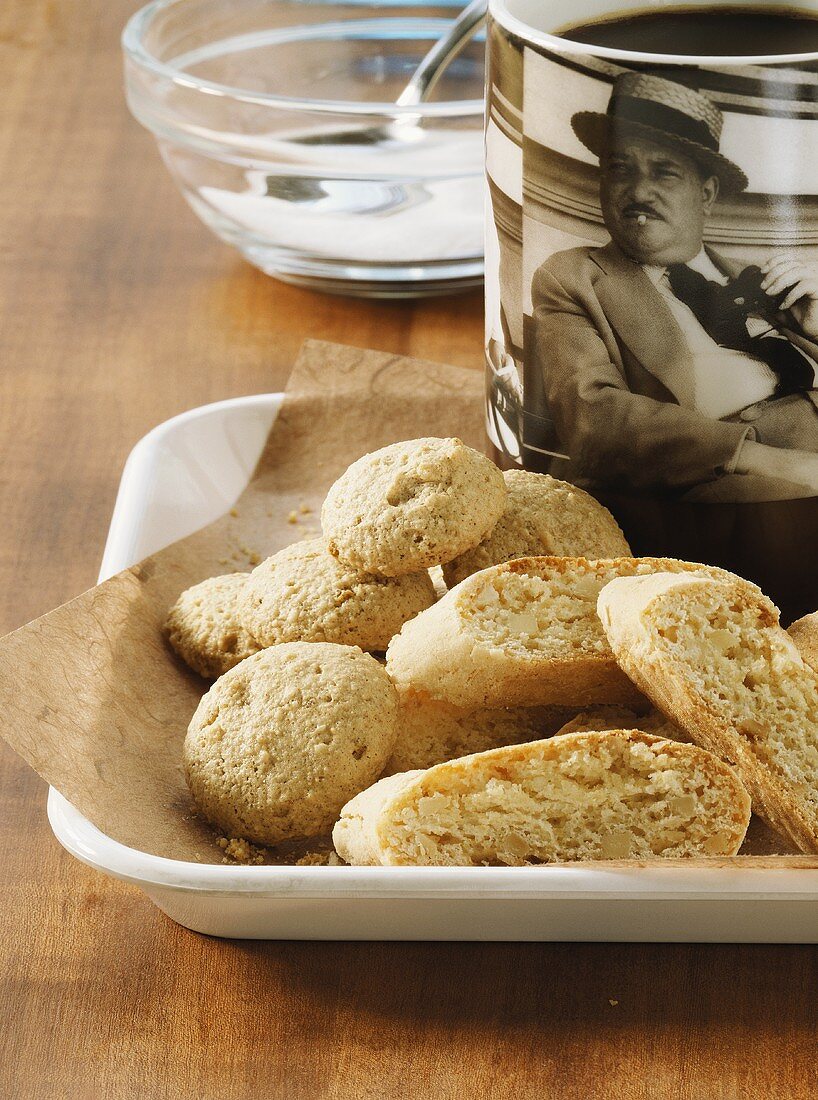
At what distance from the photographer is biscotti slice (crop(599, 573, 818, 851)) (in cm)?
65

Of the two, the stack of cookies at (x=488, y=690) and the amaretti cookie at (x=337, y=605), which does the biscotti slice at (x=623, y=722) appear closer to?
the stack of cookies at (x=488, y=690)

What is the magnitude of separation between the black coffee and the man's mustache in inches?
4.2

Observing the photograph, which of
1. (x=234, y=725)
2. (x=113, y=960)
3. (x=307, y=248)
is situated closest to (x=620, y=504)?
(x=234, y=725)

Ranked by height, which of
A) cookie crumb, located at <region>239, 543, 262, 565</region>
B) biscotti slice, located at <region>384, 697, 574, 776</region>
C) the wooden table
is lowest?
cookie crumb, located at <region>239, 543, 262, 565</region>

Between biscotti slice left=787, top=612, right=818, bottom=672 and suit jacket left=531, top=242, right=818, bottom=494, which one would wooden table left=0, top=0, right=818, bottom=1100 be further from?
suit jacket left=531, top=242, right=818, bottom=494

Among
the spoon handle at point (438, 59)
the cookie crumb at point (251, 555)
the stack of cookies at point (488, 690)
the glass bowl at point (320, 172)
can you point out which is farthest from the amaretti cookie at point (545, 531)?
the spoon handle at point (438, 59)

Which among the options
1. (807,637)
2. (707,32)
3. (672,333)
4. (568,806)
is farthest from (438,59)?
(568,806)

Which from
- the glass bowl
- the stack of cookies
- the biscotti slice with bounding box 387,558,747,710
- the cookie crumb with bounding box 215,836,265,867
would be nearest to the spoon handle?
the glass bowl

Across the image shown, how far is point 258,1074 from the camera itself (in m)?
0.61

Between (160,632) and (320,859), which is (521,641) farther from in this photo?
(160,632)

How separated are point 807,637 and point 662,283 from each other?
0.68ft

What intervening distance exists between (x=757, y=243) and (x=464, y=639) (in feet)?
0.88

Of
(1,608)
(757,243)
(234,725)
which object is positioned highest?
(757,243)

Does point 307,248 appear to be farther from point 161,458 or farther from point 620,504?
point 620,504
